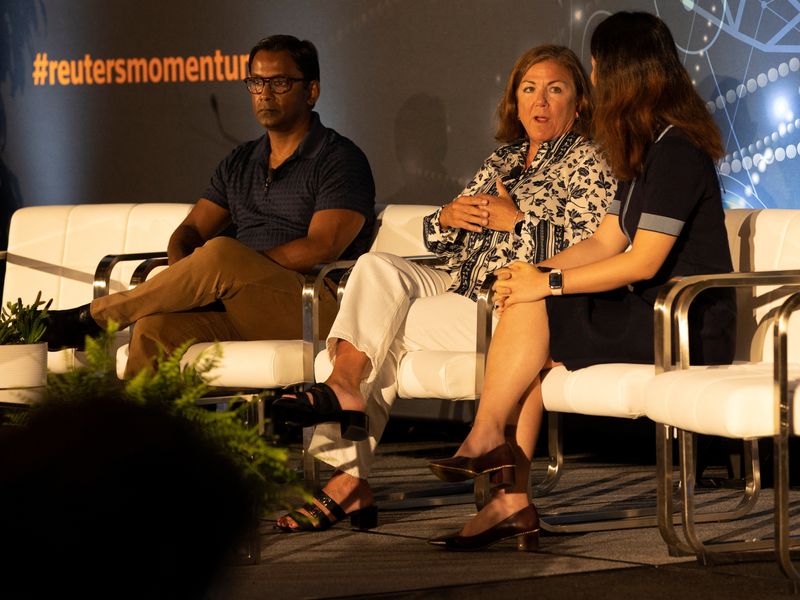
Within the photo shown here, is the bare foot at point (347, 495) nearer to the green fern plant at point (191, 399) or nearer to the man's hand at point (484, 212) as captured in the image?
the man's hand at point (484, 212)

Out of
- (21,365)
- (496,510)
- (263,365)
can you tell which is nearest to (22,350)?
(21,365)

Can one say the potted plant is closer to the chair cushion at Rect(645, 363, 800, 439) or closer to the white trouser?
the white trouser

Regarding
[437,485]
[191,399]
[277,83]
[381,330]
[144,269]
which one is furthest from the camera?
[277,83]

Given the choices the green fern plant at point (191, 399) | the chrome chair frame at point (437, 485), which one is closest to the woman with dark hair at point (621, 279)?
the chrome chair frame at point (437, 485)

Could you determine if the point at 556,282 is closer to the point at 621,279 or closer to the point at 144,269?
the point at 621,279

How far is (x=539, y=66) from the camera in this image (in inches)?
146

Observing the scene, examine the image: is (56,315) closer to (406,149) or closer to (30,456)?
(406,149)

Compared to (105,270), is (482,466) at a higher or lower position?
lower

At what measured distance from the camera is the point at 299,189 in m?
4.25

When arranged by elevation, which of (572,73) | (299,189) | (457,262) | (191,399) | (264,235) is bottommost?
(191,399)

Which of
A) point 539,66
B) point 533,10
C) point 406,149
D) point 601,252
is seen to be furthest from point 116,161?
point 601,252

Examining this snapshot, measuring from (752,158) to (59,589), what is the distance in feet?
12.7

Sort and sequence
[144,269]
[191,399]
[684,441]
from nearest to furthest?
1. [191,399]
2. [684,441]
3. [144,269]

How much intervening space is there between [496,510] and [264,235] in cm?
159
